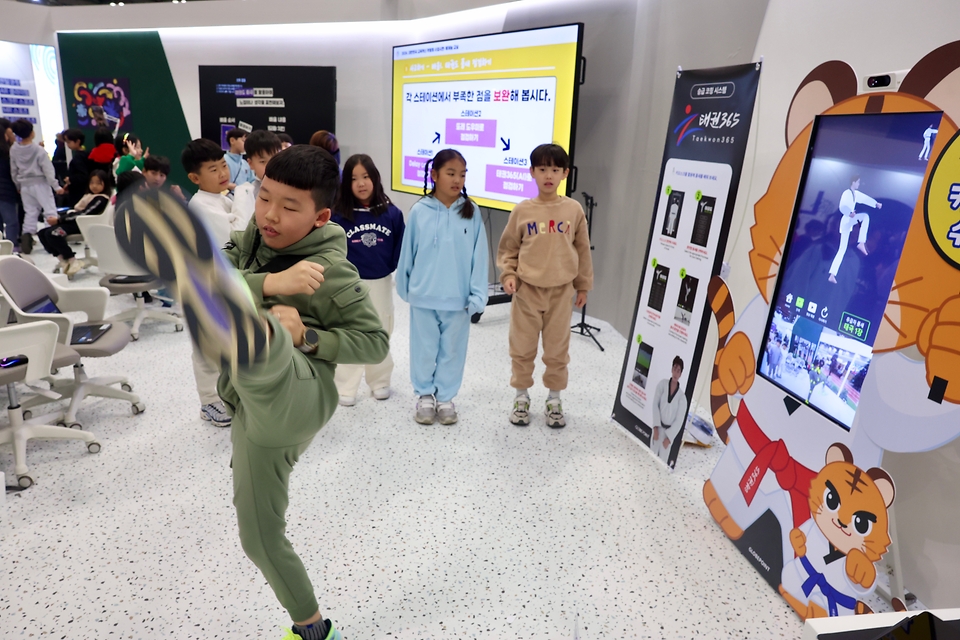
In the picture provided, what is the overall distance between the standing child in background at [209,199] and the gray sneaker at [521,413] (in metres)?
1.44

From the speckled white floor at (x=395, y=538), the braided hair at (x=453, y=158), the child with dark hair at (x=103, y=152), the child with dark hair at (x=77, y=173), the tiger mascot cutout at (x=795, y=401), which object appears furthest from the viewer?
the child with dark hair at (x=77, y=173)

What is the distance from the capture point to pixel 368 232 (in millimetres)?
3027

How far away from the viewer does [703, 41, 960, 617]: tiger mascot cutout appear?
1.53 m

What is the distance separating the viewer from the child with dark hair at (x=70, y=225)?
5770 millimetres

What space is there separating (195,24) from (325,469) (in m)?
7.29

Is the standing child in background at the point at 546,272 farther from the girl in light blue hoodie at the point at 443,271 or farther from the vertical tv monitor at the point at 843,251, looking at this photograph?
the vertical tv monitor at the point at 843,251

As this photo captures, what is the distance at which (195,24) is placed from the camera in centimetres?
760

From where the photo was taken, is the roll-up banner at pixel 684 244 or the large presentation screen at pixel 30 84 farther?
the large presentation screen at pixel 30 84

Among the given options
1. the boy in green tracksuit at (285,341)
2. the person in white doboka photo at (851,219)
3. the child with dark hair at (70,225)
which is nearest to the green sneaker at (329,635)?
the boy in green tracksuit at (285,341)

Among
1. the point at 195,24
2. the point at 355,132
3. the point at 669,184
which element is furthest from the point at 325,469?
the point at 195,24

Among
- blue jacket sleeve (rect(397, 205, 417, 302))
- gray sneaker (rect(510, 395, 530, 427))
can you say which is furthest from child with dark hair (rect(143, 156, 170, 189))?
gray sneaker (rect(510, 395, 530, 427))

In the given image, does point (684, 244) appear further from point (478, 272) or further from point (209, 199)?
point (209, 199)

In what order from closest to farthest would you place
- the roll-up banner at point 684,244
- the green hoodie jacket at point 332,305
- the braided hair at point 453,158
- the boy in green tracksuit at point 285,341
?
the boy in green tracksuit at point 285,341 → the green hoodie jacket at point 332,305 → the roll-up banner at point 684,244 → the braided hair at point 453,158

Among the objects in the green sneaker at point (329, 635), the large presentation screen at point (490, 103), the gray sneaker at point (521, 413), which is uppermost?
the large presentation screen at point (490, 103)
